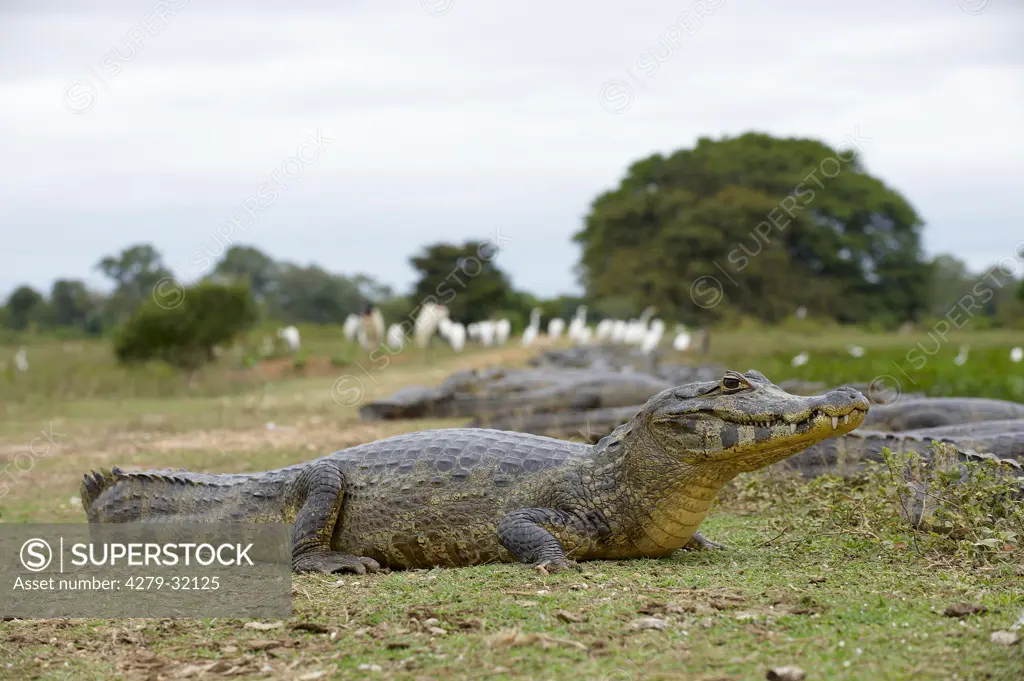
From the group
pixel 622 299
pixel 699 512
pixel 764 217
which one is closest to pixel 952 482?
pixel 699 512

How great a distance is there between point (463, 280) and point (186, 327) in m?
21.2

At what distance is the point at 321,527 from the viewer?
5688 millimetres

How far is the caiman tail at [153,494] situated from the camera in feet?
20.7

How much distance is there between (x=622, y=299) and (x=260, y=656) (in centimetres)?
4192

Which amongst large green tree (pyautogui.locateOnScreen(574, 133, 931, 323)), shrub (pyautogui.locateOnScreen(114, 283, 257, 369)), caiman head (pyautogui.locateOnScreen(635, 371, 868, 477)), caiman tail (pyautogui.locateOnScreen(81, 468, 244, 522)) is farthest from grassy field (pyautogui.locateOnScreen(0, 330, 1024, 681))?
large green tree (pyautogui.locateOnScreen(574, 133, 931, 323))

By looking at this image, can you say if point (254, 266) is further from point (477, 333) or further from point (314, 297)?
point (477, 333)

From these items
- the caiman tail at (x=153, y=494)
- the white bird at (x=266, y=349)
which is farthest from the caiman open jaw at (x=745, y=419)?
the white bird at (x=266, y=349)

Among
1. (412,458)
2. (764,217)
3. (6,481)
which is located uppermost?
(764,217)

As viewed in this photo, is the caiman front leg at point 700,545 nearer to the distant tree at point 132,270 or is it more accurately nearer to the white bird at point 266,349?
the white bird at point 266,349

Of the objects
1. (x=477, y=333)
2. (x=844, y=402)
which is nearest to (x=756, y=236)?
(x=477, y=333)

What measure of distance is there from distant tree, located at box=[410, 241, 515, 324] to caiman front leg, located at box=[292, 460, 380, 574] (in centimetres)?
3478

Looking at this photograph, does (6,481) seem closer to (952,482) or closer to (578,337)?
(952,482)

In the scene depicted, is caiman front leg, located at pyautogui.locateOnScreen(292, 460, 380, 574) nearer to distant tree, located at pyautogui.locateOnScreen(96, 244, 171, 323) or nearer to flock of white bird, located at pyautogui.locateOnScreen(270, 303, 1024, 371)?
flock of white bird, located at pyautogui.locateOnScreen(270, 303, 1024, 371)

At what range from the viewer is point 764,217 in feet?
134
